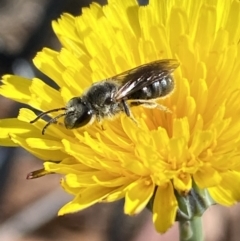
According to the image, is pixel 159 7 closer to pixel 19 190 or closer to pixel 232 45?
pixel 232 45

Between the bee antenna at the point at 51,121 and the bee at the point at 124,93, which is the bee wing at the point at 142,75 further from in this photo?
the bee antenna at the point at 51,121

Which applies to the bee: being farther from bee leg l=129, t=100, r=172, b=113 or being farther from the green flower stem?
the green flower stem

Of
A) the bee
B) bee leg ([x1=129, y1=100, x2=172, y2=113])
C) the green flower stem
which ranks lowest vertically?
the green flower stem

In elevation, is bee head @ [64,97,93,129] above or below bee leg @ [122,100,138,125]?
above

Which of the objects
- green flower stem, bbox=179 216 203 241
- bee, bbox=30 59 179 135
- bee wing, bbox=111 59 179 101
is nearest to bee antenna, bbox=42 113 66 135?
bee, bbox=30 59 179 135

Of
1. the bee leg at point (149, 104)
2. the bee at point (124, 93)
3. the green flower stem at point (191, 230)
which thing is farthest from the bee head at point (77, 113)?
the green flower stem at point (191, 230)
